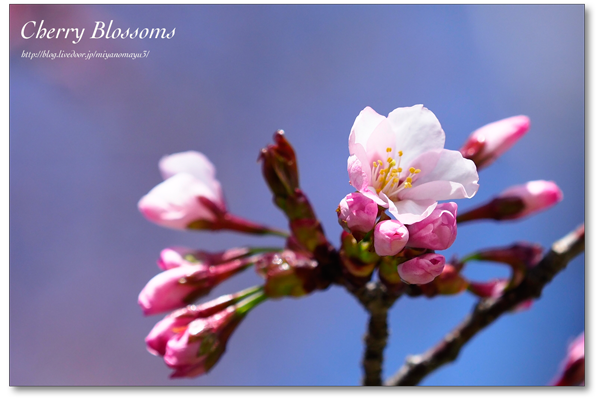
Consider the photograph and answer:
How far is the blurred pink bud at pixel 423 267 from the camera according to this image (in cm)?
44

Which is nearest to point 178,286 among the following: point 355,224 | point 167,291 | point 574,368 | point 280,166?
point 167,291

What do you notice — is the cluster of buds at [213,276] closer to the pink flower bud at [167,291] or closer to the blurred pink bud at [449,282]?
the pink flower bud at [167,291]

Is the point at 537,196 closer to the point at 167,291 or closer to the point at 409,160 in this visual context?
the point at 409,160

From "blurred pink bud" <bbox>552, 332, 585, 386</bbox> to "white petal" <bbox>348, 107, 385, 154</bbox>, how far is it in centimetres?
66

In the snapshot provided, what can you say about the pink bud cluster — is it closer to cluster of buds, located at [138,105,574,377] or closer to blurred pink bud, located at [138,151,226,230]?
cluster of buds, located at [138,105,574,377]

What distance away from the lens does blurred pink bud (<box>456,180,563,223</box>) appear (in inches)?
30.2

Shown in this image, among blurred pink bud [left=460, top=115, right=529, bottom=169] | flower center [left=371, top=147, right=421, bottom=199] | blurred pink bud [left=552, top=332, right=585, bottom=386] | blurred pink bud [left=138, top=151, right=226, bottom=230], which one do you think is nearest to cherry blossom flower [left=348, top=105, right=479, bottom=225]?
flower center [left=371, top=147, right=421, bottom=199]

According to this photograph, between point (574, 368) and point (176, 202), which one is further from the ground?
point (176, 202)

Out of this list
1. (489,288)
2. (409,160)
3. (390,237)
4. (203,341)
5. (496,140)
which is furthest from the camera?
(489,288)

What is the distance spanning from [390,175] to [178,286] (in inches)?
14.2

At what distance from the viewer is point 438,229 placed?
0.43 meters

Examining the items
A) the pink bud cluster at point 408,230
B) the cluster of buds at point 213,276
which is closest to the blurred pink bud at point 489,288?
the cluster of buds at point 213,276

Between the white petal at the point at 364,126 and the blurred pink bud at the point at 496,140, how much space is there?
0.33 metres
